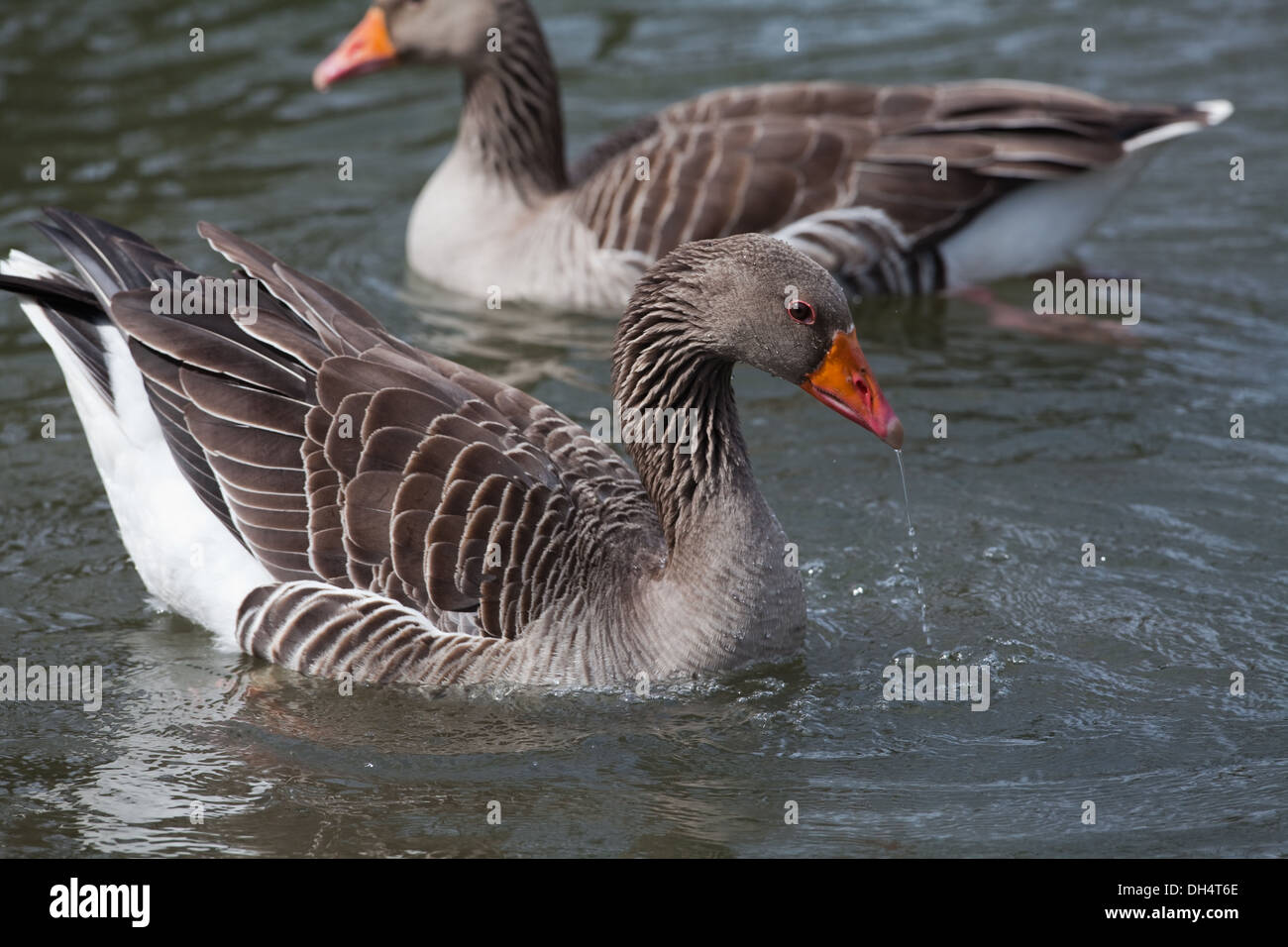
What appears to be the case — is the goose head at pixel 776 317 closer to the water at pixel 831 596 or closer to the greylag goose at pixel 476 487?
the greylag goose at pixel 476 487

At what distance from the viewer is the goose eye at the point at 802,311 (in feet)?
20.7

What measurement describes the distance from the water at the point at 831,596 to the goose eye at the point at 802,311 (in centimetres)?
152

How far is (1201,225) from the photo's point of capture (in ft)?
38.1

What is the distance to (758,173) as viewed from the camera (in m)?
10.2

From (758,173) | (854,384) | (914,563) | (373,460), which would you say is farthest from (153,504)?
(758,173)

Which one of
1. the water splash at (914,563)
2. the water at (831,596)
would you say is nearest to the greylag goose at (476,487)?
the water at (831,596)

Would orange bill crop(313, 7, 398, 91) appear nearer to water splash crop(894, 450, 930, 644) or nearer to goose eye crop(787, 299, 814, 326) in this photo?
water splash crop(894, 450, 930, 644)

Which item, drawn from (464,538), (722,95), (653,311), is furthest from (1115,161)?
(464,538)

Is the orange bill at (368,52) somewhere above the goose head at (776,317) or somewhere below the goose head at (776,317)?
above

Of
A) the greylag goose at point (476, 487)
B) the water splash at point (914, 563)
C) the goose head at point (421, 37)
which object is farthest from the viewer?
the goose head at point (421, 37)

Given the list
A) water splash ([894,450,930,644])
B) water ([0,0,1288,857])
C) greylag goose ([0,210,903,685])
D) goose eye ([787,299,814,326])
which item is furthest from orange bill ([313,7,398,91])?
goose eye ([787,299,814,326])

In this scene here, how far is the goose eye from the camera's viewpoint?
631 centimetres

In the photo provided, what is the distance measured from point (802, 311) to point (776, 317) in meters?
0.10

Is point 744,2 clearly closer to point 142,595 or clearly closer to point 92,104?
point 92,104
